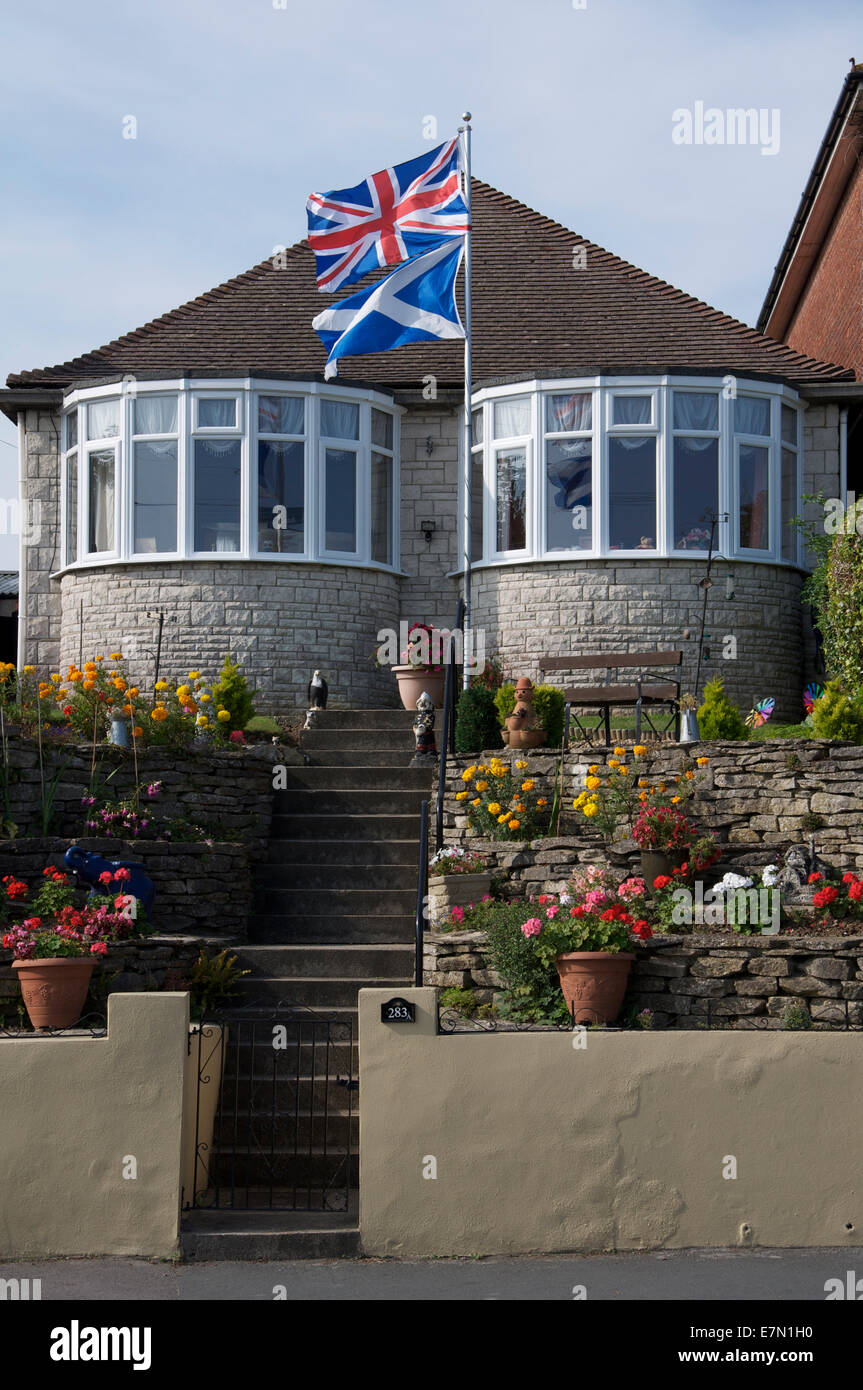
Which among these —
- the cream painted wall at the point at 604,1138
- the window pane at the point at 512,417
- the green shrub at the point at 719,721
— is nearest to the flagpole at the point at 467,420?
the window pane at the point at 512,417

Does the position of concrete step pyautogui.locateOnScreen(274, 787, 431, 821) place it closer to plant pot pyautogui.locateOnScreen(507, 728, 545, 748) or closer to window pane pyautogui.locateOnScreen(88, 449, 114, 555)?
plant pot pyautogui.locateOnScreen(507, 728, 545, 748)

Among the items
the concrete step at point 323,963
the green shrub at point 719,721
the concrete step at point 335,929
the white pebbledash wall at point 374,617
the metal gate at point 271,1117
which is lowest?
the metal gate at point 271,1117

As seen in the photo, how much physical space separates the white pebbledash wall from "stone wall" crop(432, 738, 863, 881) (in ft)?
14.8

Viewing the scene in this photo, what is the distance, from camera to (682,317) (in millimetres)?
17906

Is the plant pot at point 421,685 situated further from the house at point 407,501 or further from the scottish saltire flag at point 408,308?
the scottish saltire flag at point 408,308

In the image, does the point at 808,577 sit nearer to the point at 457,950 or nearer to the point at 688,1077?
the point at 457,950

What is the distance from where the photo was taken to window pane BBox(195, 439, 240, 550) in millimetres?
16281

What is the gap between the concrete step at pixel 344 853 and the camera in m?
11.8

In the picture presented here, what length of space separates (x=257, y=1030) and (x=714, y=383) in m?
9.53

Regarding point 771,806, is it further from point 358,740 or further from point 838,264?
point 838,264

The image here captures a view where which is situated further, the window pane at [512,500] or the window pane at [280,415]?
the window pane at [512,500]

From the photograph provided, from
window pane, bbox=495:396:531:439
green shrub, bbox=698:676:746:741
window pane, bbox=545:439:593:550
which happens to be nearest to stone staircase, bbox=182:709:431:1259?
green shrub, bbox=698:676:746:741

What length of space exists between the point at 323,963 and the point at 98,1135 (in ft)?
8.46

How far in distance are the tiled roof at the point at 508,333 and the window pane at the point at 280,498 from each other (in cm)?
89
